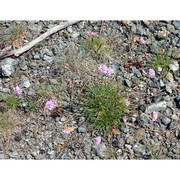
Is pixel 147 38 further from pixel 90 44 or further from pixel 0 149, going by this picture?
pixel 0 149

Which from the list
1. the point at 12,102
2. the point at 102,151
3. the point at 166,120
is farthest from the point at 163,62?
the point at 12,102

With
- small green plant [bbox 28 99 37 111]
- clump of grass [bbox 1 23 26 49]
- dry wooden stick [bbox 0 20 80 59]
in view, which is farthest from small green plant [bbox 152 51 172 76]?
clump of grass [bbox 1 23 26 49]

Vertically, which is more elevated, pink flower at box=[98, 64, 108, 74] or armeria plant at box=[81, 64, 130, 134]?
pink flower at box=[98, 64, 108, 74]

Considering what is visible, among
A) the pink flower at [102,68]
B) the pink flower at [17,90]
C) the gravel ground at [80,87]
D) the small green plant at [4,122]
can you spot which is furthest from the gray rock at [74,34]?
the small green plant at [4,122]

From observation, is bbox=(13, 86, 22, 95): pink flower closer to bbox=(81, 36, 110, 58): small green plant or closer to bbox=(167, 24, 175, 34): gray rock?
bbox=(81, 36, 110, 58): small green plant

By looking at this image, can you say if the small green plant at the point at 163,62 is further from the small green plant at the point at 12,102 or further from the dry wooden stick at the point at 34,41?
the small green plant at the point at 12,102

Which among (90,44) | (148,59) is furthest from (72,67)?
(148,59)
